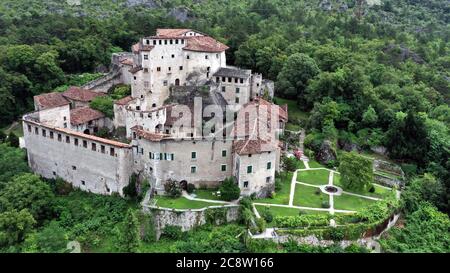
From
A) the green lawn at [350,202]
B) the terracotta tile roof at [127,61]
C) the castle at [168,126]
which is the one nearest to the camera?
the green lawn at [350,202]

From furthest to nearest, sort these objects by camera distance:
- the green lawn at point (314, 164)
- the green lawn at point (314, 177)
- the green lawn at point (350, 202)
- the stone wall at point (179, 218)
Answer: the green lawn at point (314, 164) → the green lawn at point (314, 177) → the green lawn at point (350, 202) → the stone wall at point (179, 218)

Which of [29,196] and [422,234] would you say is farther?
[29,196]

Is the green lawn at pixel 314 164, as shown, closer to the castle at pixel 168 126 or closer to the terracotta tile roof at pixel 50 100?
the castle at pixel 168 126

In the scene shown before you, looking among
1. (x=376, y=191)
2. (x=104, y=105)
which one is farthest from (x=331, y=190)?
(x=104, y=105)

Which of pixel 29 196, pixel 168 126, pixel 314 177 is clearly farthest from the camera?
pixel 168 126

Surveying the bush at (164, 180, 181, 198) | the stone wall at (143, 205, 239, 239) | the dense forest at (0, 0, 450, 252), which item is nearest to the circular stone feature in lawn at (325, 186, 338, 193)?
the dense forest at (0, 0, 450, 252)

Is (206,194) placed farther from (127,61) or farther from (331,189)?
(127,61)

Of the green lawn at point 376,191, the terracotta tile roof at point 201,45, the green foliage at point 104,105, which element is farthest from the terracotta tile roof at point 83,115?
the green lawn at point 376,191
